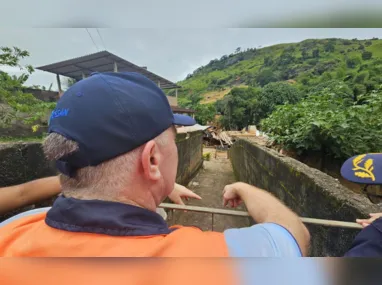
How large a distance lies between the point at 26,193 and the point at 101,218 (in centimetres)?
91

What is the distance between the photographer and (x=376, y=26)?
18.8 inches

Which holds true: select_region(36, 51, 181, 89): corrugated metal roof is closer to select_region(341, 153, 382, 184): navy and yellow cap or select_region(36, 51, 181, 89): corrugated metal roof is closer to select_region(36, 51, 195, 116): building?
select_region(36, 51, 195, 116): building

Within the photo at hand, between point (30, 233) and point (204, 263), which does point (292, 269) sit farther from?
point (30, 233)

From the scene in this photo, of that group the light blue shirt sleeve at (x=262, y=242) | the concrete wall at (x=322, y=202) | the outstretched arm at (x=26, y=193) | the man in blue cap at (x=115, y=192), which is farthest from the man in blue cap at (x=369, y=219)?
the outstretched arm at (x=26, y=193)

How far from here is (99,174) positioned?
555 mm

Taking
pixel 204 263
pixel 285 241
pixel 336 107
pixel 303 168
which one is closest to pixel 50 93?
pixel 204 263

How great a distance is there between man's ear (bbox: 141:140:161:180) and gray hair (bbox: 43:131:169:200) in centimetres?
3

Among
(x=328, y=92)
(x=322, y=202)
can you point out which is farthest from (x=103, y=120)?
(x=328, y=92)

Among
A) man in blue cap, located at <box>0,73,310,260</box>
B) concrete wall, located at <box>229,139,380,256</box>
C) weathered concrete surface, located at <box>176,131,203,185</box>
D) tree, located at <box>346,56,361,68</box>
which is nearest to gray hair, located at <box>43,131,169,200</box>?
man in blue cap, located at <box>0,73,310,260</box>

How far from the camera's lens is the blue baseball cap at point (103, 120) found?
1.77 feet

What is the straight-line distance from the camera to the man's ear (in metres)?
0.58

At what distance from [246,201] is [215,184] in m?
6.47

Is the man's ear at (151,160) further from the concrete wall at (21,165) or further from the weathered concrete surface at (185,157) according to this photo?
the weathered concrete surface at (185,157)

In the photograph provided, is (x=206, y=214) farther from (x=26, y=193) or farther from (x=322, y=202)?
(x=26, y=193)
